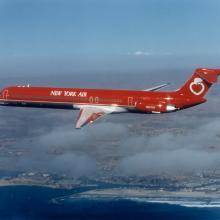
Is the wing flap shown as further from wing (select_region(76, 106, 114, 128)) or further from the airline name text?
the airline name text

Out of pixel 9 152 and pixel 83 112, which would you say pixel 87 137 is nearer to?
pixel 9 152

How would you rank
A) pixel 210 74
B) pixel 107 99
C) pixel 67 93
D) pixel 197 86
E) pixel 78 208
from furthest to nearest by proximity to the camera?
pixel 78 208
pixel 67 93
pixel 107 99
pixel 197 86
pixel 210 74

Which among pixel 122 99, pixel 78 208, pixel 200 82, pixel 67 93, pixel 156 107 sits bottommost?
pixel 78 208

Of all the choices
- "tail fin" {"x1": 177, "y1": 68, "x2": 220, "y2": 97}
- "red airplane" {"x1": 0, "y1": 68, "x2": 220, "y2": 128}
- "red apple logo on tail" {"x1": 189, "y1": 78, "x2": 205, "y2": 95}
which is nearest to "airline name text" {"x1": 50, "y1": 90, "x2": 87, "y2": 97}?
"red airplane" {"x1": 0, "y1": 68, "x2": 220, "y2": 128}

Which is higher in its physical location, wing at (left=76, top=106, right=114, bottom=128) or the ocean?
wing at (left=76, top=106, right=114, bottom=128)

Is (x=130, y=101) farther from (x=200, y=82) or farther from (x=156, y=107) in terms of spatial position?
(x=200, y=82)

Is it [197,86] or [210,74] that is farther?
[197,86]

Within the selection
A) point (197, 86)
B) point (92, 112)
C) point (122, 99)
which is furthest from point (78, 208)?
point (197, 86)

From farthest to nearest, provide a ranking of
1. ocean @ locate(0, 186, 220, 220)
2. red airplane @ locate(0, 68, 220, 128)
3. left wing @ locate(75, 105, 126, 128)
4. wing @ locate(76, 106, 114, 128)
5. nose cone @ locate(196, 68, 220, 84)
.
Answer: ocean @ locate(0, 186, 220, 220) → red airplane @ locate(0, 68, 220, 128) → nose cone @ locate(196, 68, 220, 84) → left wing @ locate(75, 105, 126, 128) → wing @ locate(76, 106, 114, 128)
